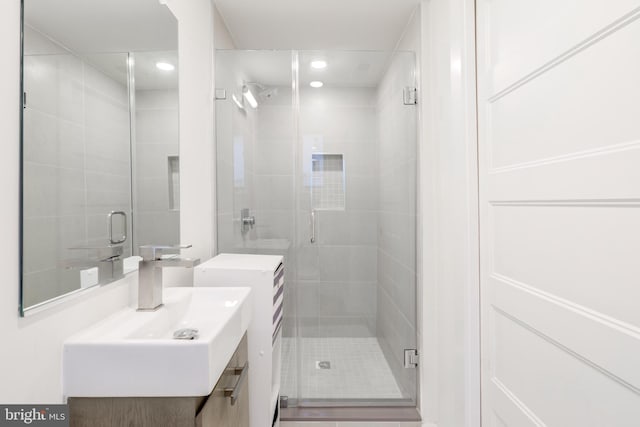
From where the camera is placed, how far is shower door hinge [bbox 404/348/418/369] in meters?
2.04

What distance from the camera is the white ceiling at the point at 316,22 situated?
2012 millimetres

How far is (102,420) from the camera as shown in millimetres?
858

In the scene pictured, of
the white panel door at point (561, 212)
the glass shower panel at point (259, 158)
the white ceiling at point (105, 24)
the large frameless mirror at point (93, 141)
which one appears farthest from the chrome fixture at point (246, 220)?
the white panel door at point (561, 212)

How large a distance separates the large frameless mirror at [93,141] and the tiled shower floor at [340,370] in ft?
3.83

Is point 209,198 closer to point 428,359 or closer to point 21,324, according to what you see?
point 21,324

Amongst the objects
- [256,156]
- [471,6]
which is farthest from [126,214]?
[471,6]

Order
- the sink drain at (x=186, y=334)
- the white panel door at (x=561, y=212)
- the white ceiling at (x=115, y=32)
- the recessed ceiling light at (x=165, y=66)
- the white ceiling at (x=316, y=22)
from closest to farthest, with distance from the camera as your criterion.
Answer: the white panel door at (x=561, y=212)
the white ceiling at (x=115, y=32)
the sink drain at (x=186, y=334)
the recessed ceiling light at (x=165, y=66)
the white ceiling at (x=316, y=22)

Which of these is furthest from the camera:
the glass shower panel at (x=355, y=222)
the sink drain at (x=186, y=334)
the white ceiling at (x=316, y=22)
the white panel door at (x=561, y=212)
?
the glass shower panel at (x=355, y=222)

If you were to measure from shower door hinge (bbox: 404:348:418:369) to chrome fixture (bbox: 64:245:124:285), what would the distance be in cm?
170

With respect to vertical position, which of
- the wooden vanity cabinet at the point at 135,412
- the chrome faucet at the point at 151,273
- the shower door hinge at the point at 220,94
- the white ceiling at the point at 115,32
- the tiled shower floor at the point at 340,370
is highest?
the shower door hinge at the point at 220,94

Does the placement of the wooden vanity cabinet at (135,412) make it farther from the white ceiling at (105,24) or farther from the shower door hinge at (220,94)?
the shower door hinge at (220,94)

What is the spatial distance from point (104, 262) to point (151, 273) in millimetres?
156

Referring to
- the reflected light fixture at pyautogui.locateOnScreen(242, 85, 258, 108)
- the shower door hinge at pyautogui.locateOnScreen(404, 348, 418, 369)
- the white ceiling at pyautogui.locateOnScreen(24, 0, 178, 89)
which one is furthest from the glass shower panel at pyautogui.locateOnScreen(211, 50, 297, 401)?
the shower door hinge at pyautogui.locateOnScreen(404, 348, 418, 369)

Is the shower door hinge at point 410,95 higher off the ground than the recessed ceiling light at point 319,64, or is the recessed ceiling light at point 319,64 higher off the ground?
the recessed ceiling light at point 319,64
